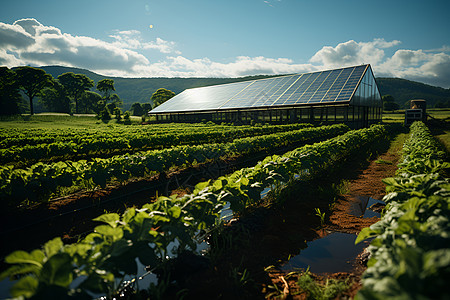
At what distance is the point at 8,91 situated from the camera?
50.6 m

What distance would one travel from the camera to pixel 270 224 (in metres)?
3.59

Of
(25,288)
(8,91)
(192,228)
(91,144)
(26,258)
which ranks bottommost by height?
(192,228)

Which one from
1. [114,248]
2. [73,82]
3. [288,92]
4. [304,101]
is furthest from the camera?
[73,82]

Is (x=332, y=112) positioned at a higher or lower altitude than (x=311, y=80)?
lower

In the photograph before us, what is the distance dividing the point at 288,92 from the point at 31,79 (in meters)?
61.1

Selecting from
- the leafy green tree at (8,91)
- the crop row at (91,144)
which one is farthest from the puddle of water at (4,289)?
the leafy green tree at (8,91)

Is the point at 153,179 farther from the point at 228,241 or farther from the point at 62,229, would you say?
the point at 228,241

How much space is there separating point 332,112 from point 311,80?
282 inches

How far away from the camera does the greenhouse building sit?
2130 cm

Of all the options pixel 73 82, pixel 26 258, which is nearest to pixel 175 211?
pixel 26 258

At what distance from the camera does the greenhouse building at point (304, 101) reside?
2130cm

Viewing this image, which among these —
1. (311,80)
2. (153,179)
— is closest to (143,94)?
(311,80)

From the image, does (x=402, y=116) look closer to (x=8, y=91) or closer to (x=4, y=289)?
(x=4, y=289)

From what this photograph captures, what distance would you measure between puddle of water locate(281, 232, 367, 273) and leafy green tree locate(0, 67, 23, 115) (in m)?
69.9
